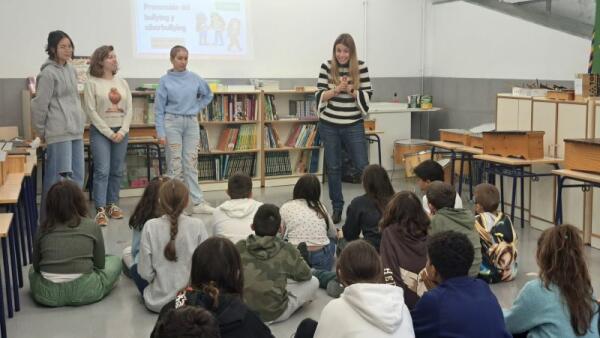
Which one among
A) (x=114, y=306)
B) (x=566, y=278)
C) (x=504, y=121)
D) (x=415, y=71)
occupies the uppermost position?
(x=415, y=71)

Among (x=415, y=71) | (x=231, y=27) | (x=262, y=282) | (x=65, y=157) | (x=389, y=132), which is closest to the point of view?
(x=262, y=282)

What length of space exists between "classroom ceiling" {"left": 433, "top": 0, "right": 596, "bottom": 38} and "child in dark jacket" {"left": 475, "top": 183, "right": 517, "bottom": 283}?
3.14 m

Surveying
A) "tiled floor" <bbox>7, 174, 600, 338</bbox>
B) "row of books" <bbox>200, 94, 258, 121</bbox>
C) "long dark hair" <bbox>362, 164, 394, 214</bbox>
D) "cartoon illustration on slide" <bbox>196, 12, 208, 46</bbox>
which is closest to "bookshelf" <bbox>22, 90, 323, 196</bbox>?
"row of books" <bbox>200, 94, 258, 121</bbox>

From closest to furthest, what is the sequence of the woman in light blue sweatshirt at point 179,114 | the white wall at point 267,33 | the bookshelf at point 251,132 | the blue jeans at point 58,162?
the blue jeans at point 58,162, the woman in light blue sweatshirt at point 179,114, the white wall at point 267,33, the bookshelf at point 251,132

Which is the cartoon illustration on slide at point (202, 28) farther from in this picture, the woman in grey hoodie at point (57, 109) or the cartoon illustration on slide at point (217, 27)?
the woman in grey hoodie at point (57, 109)

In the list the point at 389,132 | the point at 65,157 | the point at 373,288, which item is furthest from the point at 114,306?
the point at 389,132

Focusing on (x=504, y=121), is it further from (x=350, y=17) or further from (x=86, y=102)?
(x=86, y=102)

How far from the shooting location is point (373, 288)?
230cm

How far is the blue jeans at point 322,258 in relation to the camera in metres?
4.34

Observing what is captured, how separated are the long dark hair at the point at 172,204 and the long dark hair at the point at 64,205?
0.51 meters

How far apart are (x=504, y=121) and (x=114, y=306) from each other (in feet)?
13.1

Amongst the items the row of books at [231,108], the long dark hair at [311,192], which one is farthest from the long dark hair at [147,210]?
the row of books at [231,108]

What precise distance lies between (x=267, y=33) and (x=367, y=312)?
21.8 ft

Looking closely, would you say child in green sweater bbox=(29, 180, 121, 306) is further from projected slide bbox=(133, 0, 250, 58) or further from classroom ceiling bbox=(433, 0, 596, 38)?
classroom ceiling bbox=(433, 0, 596, 38)
